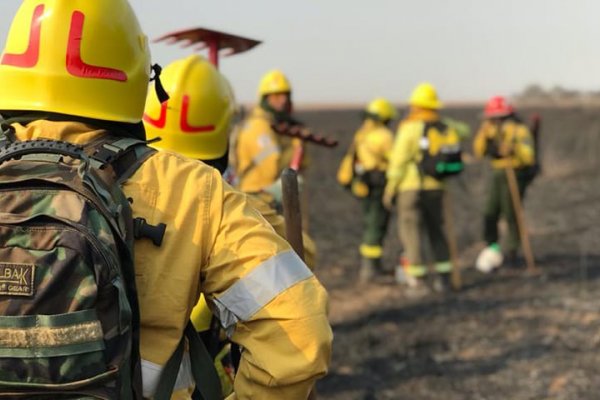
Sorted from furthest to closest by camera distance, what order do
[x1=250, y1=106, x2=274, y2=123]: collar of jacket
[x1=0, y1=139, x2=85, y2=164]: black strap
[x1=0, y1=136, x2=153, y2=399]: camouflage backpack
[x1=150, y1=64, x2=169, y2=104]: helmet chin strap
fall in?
[x1=250, y1=106, x2=274, y2=123]: collar of jacket, [x1=150, y1=64, x2=169, y2=104]: helmet chin strap, [x1=0, y1=139, x2=85, y2=164]: black strap, [x1=0, y1=136, x2=153, y2=399]: camouflage backpack

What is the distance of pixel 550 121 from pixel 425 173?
94.4 feet

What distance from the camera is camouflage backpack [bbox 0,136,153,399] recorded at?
143 centimetres

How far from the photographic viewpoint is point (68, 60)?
5.50ft

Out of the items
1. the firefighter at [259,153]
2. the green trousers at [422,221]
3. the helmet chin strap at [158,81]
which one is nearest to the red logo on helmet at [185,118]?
the helmet chin strap at [158,81]

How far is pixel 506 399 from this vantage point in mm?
5520

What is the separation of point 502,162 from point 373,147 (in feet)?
5.90

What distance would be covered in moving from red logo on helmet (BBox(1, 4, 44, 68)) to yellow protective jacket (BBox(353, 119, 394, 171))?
753 cm

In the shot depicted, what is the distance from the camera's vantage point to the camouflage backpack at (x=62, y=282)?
1.43 m

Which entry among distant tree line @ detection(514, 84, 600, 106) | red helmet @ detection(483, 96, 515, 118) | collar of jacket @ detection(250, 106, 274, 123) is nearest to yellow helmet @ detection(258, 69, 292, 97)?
collar of jacket @ detection(250, 106, 274, 123)

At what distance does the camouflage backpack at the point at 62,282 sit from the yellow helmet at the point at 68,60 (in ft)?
0.66

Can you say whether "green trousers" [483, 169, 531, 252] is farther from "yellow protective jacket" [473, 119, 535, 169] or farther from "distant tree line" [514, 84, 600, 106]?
"distant tree line" [514, 84, 600, 106]

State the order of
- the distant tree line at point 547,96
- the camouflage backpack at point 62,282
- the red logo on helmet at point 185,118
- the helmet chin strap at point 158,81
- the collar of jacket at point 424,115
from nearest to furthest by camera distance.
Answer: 1. the camouflage backpack at point 62,282
2. the helmet chin strap at point 158,81
3. the red logo on helmet at point 185,118
4. the collar of jacket at point 424,115
5. the distant tree line at point 547,96

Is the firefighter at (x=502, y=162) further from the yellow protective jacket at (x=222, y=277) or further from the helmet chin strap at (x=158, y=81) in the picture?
the yellow protective jacket at (x=222, y=277)

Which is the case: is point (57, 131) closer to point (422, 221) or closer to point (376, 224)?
point (422, 221)
